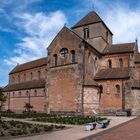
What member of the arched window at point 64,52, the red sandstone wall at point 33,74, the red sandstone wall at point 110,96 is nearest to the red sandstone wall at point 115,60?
the red sandstone wall at point 110,96

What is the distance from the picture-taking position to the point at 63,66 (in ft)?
132

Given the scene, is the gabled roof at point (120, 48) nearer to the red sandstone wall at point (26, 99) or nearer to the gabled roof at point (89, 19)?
the gabled roof at point (89, 19)

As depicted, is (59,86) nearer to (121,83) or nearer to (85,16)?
(121,83)

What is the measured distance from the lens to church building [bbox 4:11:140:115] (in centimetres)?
3819

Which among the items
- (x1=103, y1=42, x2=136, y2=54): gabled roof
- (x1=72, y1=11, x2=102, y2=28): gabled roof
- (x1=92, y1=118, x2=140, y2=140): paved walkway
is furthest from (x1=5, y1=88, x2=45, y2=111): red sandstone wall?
(x1=92, y1=118, x2=140, y2=140): paved walkway

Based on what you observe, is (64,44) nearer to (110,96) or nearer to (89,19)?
(110,96)

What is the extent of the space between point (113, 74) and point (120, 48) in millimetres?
7867

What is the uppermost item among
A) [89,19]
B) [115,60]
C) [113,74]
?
[89,19]

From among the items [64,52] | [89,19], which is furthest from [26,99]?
[89,19]

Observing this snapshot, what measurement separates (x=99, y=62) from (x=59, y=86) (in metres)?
10.4

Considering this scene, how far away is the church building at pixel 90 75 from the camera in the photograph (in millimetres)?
38188

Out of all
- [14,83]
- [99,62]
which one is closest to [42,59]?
[14,83]

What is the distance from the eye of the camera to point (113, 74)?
41.7 metres

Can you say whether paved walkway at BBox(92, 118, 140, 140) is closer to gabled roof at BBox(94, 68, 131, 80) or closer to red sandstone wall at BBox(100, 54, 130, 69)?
gabled roof at BBox(94, 68, 131, 80)
